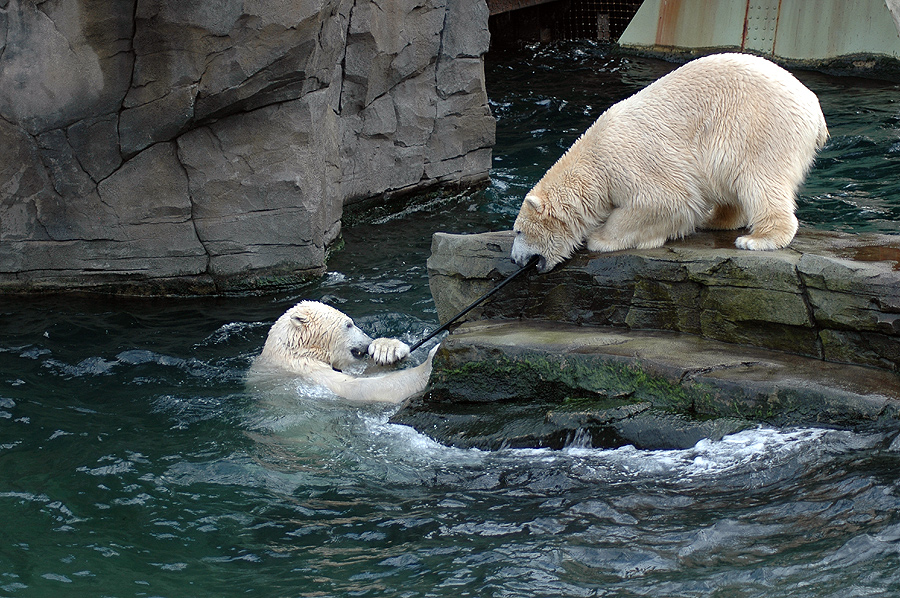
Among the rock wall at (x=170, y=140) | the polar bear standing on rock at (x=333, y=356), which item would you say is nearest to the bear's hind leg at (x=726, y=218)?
the polar bear standing on rock at (x=333, y=356)

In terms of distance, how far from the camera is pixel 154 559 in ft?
11.9

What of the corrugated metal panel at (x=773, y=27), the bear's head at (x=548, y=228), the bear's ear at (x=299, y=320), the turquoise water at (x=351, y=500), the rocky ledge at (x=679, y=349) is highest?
the corrugated metal panel at (x=773, y=27)

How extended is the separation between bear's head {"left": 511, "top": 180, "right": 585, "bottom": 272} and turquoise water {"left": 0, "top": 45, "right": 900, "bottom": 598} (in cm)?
120

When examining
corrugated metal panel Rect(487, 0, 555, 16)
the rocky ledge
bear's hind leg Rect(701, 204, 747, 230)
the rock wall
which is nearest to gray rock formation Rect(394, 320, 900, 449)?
the rocky ledge

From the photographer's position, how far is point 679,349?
4387 millimetres

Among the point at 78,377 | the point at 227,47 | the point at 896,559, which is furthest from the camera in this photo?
the point at 227,47

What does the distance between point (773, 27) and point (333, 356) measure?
1107 cm

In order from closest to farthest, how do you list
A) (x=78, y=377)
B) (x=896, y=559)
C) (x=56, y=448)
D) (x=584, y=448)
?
(x=896, y=559)
(x=584, y=448)
(x=56, y=448)
(x=78, y=377)

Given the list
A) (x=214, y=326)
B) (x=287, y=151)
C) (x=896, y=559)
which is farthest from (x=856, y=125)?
(x=896, y=559)

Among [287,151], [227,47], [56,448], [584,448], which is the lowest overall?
Result: [56,448]

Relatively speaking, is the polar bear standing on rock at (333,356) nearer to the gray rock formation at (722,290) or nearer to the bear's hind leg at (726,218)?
the gray rock formation at (722,290)

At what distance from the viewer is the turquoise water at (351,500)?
10.6 ft

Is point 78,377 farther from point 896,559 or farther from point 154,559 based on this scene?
point 896,559

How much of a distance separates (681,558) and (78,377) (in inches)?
163
